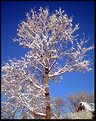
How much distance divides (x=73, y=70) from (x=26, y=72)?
3.14 m

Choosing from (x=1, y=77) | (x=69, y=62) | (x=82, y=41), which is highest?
(x=82, y=41)

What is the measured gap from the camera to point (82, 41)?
750 inches

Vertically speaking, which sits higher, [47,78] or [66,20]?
A: [66,20]

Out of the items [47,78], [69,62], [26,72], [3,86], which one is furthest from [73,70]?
[3,86]

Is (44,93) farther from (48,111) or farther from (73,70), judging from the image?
(73,70)

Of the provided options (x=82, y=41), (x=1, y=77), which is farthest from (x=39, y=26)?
(x=1, y=77)

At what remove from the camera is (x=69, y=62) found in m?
18.5

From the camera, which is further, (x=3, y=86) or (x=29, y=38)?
(x=29, y=38)

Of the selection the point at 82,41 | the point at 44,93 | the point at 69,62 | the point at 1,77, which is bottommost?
the point at 44,93

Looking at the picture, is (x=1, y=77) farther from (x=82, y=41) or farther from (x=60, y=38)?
(x=82, y=41)

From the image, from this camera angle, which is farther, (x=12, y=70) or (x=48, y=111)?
(x=12, y=70)

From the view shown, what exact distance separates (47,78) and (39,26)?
13.1 feet

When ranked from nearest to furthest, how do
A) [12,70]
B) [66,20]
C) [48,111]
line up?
[48,111] < [12,70] < [66,20]

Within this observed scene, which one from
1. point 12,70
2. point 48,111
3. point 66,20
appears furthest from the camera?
point 66,20
